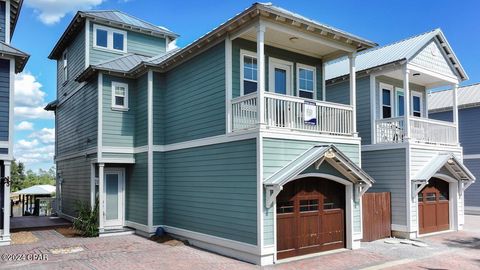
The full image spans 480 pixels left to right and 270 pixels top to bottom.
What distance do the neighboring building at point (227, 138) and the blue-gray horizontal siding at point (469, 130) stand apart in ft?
44.4

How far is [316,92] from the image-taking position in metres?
14.0

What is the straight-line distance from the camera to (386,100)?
17078 millimetres

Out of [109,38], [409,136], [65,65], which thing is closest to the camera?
[409,136]

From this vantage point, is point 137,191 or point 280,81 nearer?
point 280,81

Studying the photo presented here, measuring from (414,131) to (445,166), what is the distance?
2.09m

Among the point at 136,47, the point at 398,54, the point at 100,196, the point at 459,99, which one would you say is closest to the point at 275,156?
the point at 100,196

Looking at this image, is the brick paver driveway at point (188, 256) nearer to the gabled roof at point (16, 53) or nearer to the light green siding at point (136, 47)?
the gabled roof at point (16, 53)

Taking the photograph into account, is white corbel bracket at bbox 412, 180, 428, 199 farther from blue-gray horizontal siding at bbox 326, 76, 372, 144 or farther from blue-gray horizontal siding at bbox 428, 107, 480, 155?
blue-gray horizontal siding at bbox 428, 107, 480, 155

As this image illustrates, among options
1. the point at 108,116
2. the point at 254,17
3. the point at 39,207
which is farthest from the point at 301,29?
the point at 39,207

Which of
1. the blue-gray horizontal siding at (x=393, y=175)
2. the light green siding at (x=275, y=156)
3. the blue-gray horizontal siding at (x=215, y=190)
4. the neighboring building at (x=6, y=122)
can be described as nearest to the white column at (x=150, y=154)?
the blue-gray horizontal siding at (x=215, y=190)

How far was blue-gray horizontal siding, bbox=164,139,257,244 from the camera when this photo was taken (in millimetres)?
10414

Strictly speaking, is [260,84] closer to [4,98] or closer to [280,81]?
[280,81]

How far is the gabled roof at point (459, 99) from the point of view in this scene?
23016 millimetres

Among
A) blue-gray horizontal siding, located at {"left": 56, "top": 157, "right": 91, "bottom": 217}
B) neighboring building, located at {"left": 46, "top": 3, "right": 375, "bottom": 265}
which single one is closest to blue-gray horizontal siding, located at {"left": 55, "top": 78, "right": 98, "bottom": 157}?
neighboring building, located at {"left": 46, "top": 3, "right": 375, "bottom": 265}
